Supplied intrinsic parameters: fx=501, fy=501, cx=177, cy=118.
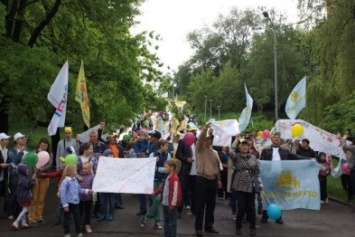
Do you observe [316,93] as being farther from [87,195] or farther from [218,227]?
[87,195]

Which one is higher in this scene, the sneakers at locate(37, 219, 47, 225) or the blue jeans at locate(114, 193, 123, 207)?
the blue jeans at locate(114, 193, 123, 207)

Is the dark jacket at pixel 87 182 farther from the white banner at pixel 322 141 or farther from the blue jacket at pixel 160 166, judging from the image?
the white banner at pixel 322 141

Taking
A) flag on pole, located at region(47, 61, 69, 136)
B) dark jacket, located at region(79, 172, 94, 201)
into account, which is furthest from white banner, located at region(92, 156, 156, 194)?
flag on pole, located at region(47, 61, 69, 136)

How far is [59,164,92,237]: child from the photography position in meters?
8.22

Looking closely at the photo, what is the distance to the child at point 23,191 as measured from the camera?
901cm

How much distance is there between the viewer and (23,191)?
29.7ft

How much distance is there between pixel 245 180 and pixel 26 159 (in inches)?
155

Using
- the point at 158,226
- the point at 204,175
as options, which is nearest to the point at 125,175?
the point at 158,226

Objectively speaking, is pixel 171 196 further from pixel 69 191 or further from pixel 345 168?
pixel 345 168

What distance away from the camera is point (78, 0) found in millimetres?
17109

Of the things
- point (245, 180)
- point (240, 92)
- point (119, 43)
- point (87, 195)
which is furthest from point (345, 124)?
point (240, 92)

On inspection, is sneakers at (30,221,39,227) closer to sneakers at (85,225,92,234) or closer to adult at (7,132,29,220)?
adult at (7,132,29,220)

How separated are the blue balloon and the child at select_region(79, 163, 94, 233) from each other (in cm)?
336

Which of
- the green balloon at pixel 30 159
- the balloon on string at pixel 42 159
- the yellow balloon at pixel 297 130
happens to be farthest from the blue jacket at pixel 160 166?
the yellow balloon at pixel 297 130
